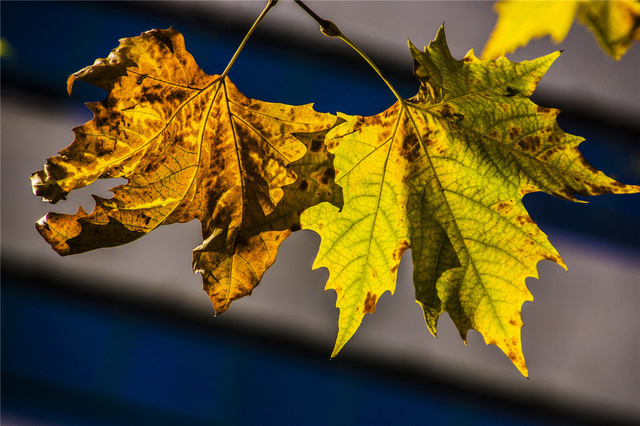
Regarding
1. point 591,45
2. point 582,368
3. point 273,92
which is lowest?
point 582,368

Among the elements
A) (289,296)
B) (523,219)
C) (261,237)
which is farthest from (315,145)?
(289,296)

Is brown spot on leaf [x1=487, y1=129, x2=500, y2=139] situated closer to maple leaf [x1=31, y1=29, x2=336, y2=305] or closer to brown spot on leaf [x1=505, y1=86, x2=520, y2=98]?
brown spot on leaf [x1=505, y1=86, x2=520, y2=98]

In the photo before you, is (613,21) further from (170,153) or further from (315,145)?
(170,153)

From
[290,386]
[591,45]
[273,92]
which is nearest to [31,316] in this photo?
[290,386]

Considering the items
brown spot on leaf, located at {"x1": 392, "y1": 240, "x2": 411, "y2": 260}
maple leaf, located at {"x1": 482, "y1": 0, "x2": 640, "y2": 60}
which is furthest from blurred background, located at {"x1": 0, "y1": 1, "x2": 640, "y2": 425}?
maple leaf, located at {"x1": 482, "y1": 0, "x2": 640, "y2": 60}

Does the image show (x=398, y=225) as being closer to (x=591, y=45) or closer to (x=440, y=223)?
(x=440, y=223)
